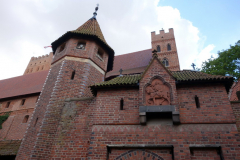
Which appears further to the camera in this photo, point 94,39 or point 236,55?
Result: point 236,55

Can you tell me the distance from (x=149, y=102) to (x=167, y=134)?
4.42ft

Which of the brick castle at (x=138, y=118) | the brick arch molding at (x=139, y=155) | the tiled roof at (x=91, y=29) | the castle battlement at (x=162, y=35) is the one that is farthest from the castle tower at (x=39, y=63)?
the brick arch molding at (x=139, y=155)

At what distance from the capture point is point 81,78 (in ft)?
32.9

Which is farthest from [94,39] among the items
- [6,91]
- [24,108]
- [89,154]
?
[6,91]

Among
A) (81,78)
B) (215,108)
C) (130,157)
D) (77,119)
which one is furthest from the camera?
(81,78)

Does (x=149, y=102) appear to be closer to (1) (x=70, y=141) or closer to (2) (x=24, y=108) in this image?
(1) (x=70, y=141)

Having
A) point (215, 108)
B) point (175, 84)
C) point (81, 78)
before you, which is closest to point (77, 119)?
point (81, 78)

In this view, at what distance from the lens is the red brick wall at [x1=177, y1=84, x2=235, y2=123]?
6.48m

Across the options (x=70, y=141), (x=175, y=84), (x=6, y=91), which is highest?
(x=6, y=91)

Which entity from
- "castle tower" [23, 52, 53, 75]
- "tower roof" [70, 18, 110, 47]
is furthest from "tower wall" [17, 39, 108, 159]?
"castle tower" [23, 52, 53, 75]

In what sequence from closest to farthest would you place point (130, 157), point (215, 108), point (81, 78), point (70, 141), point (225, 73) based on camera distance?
1. point (130, 157)
2. point (215, 108)
3. point (70, 141)
4. point (81, 78)
5. point (225, 73)

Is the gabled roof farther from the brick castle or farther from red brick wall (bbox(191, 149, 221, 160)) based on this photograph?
red brick wall (bbox(191, 149, 221, 160))

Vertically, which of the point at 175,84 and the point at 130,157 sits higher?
the point at 175,84

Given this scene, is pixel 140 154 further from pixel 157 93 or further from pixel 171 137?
pixel 157 93
